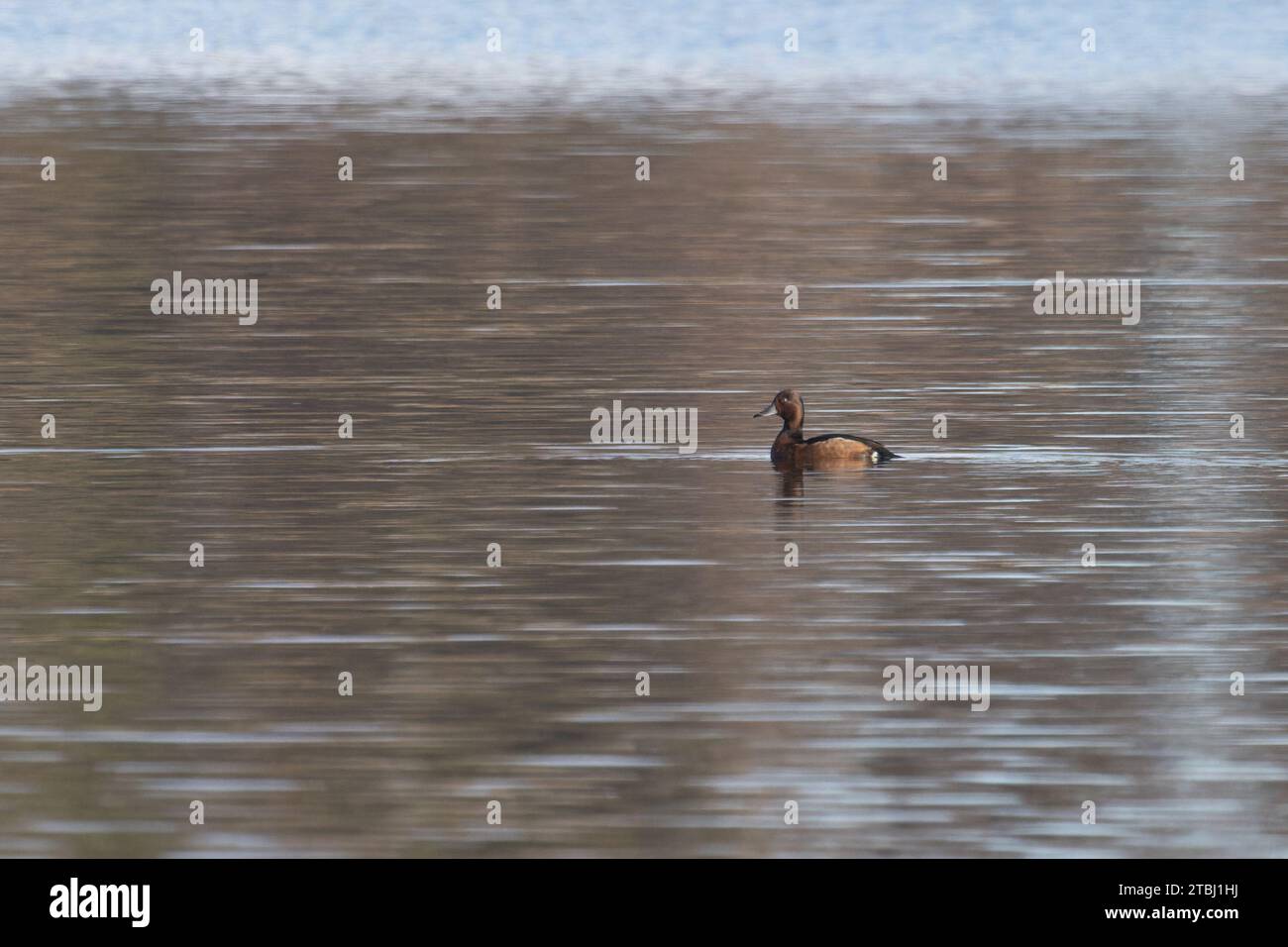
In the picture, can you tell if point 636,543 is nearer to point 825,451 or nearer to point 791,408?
point 825,451

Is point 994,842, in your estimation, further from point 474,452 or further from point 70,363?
point 70,363

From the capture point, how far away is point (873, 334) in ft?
85.0

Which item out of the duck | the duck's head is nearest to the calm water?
the duck

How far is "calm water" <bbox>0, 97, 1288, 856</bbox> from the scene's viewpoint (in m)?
11.3

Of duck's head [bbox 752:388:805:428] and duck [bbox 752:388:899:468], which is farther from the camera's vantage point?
duck's head [bbox 752:388:805:428]

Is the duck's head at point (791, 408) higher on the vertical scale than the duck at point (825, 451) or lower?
higher

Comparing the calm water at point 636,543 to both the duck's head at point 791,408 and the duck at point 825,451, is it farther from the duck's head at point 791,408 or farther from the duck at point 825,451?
the duck's head at point 791,408

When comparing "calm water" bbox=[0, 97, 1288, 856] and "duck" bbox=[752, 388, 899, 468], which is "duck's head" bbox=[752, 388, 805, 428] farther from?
"calm water" bbox=[0, 97, 1288, 856]

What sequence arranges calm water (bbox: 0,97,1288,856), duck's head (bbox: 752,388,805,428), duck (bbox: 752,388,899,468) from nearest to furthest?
calm water (bbox: 0,97,1288,856) → duck (bbox: 752,388,899,468) → duck's head (bbox: 752,388,805,428)

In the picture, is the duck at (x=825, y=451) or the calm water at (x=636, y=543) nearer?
the calm water at (x=636, y=543)

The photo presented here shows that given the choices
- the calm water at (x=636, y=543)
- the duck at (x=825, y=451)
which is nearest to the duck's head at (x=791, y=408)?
the duck at (x=825, y=451)

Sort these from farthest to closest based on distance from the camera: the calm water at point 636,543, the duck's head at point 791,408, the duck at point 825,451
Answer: the duck's head at point 791,408, the duck at point 825,451, the calm water at point 636,543

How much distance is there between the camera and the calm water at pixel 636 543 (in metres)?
11.3
